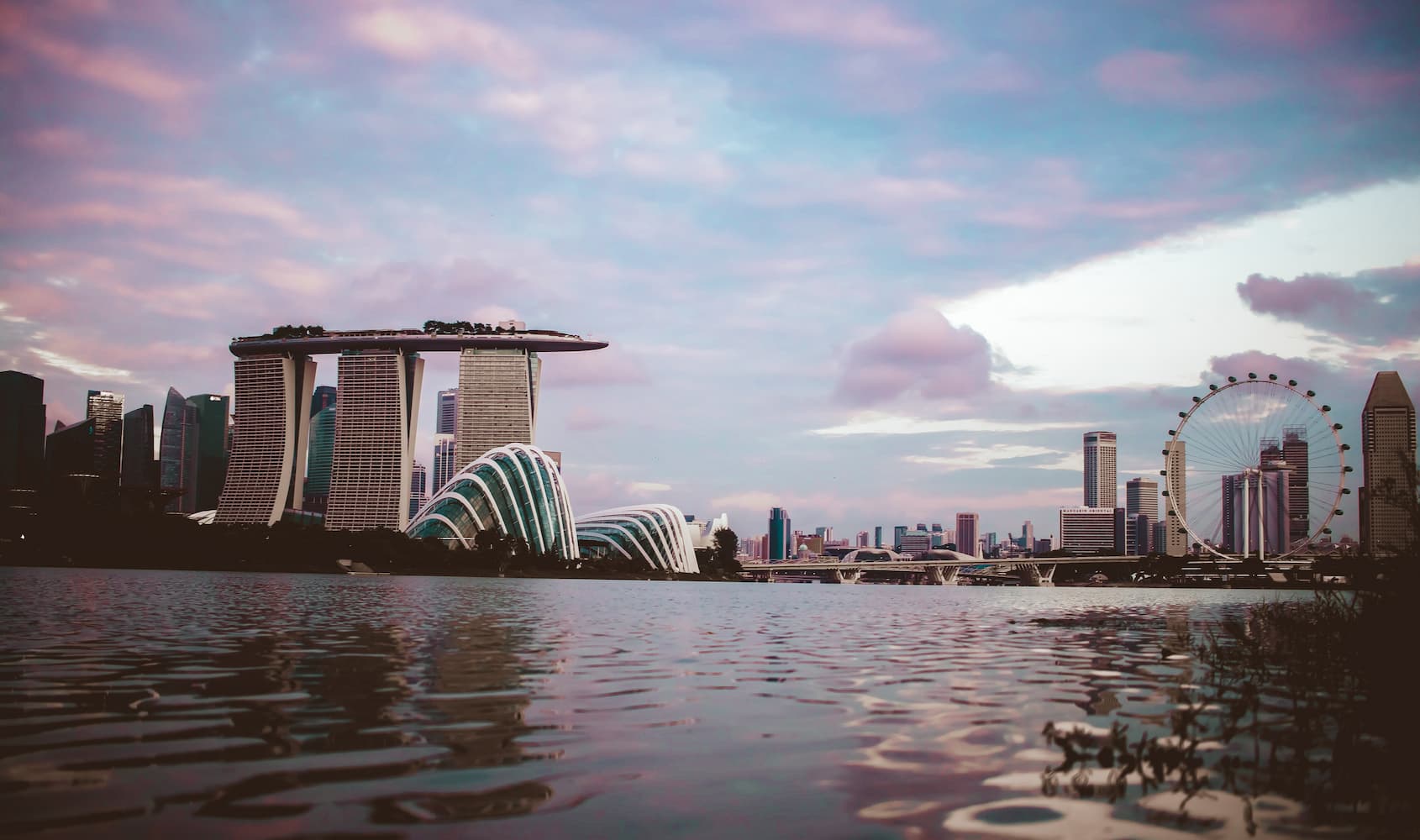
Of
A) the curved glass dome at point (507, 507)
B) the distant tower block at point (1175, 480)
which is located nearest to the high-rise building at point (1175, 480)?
the distant tower block at point (1175, 480)

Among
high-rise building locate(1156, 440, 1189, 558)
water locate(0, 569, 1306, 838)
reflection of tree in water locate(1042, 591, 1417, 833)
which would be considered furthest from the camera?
high-rise building locate(1156, 440, 1189, 558)

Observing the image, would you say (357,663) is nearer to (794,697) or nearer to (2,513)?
(794,697)

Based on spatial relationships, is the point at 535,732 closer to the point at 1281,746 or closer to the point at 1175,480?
the point at 1281,746

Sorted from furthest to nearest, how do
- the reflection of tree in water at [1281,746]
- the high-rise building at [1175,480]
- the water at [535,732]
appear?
1. the high-rise building at [1175,480]
2. the reflection of tree in water at [1281,746]
3. the water at [535,732]

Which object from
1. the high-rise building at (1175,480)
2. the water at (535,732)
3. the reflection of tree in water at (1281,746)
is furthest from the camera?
the high-rise building at (1175,480)

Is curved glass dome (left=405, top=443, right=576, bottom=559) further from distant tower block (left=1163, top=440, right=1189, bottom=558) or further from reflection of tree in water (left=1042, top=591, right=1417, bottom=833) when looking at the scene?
reflection of tree in water (left=1042, top=591, right=1417, bottom=833)

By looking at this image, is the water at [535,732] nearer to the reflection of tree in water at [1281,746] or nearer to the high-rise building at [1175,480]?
the reflection of tree in water at [1281,746]

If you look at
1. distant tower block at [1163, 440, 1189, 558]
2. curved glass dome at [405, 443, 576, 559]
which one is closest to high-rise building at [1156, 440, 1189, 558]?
distant tower block at [1163, 440, 1189, 558]
